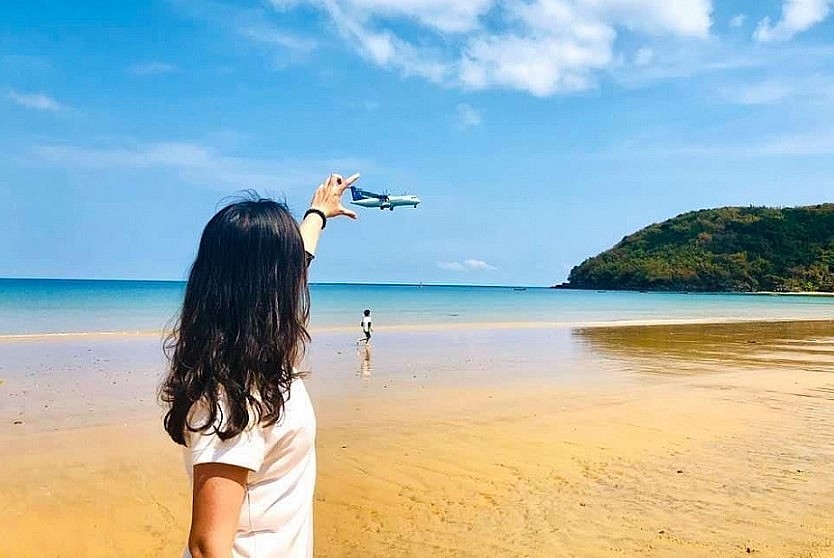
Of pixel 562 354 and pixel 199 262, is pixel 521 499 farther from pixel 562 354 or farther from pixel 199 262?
pixel 562 354

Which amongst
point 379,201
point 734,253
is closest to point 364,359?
point 379,201

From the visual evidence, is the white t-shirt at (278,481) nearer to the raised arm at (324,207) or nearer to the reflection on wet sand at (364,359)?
the raised arm at (324,207)

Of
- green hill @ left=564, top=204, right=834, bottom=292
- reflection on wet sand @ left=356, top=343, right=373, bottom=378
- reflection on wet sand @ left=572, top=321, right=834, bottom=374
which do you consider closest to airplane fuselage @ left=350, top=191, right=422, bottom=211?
reflection on wet sand @ left=356, top=343, right=373, bottom=378

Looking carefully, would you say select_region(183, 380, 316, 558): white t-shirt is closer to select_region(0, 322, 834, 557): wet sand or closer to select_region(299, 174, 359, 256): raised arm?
select_region(299, 174, 359, 256): raised arm

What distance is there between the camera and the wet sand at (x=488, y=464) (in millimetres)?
6184

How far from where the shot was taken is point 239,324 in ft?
6.61

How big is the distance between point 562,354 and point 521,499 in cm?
1478

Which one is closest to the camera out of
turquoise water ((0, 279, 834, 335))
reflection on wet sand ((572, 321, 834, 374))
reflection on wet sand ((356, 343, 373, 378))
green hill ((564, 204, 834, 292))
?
reflection on wet sand ((356, 343, 373, 378))

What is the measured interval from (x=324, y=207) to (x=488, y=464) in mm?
6043

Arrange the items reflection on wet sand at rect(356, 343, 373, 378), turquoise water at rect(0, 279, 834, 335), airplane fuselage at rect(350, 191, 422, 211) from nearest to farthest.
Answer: airplane fuselage at rect(350, 191, 422, 211) < reflection on wet sand at rect(356, 343, 373, 378) < turquoise water at rect(0, 279, 834, 335)

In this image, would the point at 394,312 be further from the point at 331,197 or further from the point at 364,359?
the point at 331,197

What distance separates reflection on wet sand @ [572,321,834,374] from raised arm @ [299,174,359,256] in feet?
49.8

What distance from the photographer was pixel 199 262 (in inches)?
82.5

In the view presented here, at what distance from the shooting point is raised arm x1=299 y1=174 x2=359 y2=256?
280cm
